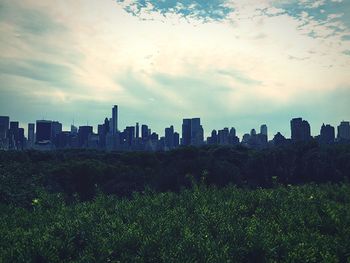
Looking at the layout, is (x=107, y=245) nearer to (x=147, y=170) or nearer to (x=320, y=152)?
(x=147, y=170)

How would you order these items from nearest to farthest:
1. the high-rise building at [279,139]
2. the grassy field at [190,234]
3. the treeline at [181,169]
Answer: the grassy field at [190,234] < the treeline at [181,169] < the high-rise building at [279,139]

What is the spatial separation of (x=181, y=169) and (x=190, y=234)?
37088 millimetres

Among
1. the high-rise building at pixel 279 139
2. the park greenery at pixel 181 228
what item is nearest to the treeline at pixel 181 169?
the park greenery at pixel 181 228

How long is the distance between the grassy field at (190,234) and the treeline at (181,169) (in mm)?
21880

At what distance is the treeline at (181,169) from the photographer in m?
44.4

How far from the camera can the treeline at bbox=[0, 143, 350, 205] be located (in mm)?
44375

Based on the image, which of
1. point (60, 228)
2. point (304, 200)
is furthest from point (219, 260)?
point (304, 200)

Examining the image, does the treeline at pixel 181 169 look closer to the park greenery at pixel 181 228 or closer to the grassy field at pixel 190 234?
the park greenery at pixel 181 228

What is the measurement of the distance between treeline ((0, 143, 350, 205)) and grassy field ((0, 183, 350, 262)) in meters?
21.9

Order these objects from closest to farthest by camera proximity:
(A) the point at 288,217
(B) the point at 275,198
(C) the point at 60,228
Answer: (C) the point at 60,228 < (A) the point at 288,217 < (B) the point at 275,198

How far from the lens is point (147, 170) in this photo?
56.4 metres

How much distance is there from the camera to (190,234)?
1047cm

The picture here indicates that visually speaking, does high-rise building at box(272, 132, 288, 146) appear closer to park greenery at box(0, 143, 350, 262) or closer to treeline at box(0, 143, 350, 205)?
treeline at box(0, 143, 350, 205)

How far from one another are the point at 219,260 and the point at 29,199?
664 inches
